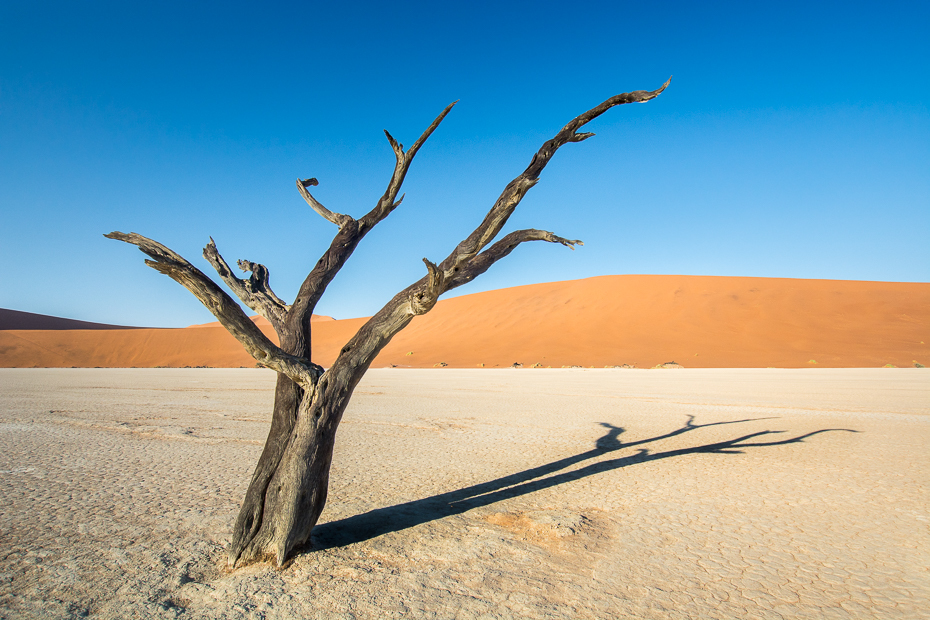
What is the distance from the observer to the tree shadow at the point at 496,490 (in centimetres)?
387

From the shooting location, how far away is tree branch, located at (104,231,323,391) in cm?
294

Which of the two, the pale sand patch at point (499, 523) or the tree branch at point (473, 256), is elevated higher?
the tree branch at point (473, 256)

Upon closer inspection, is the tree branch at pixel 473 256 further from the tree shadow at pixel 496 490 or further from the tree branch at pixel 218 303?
the tree shadow at pixel 496 490

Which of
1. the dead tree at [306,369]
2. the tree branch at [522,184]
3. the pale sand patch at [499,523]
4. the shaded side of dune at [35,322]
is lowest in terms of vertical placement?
the pale sand patch at [499,523]

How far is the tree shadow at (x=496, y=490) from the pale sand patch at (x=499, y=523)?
0.11 feet

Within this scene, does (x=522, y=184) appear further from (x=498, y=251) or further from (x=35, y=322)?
(x=35, y=322)

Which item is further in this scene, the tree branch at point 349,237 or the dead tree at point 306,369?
the tree branch at point 349,237

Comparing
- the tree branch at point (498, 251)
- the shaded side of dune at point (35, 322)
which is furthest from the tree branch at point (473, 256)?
the shaded side of dune at point (35, 322)

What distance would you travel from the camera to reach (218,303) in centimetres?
306

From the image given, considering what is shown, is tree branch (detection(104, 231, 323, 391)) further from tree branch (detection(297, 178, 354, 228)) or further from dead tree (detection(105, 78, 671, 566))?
tree branch (detection(297, 178, 354, 228))

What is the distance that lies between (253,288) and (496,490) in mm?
3058

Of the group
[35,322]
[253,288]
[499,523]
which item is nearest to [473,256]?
[253,288]

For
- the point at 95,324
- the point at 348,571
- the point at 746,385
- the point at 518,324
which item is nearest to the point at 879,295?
the point at 518,324

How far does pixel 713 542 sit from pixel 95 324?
10143 centimetres
